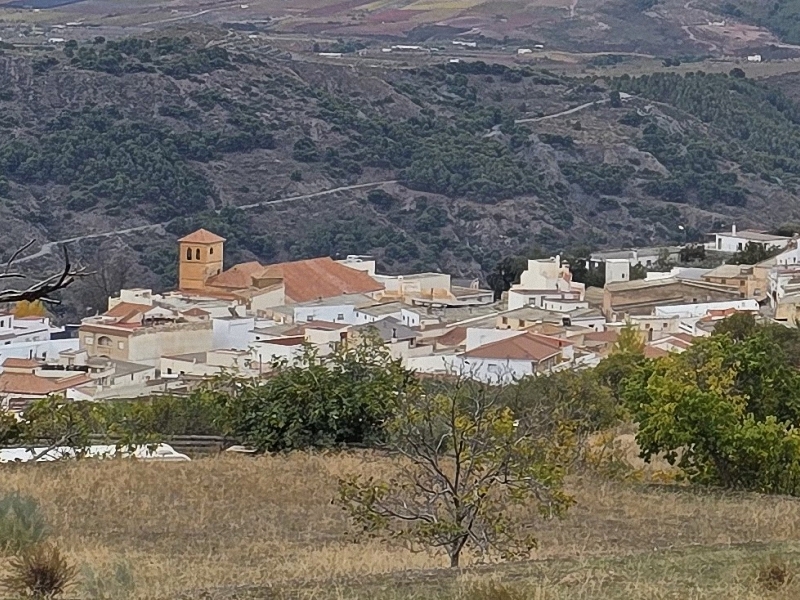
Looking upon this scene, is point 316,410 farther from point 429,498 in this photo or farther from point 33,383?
point 33,383

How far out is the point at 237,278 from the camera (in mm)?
43906

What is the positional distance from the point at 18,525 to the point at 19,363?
25.5m

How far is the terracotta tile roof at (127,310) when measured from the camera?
38.1 meters

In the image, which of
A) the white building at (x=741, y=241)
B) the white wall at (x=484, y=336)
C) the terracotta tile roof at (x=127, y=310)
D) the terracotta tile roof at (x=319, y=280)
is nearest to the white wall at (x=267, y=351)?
the white wall at (x=484, y=336)

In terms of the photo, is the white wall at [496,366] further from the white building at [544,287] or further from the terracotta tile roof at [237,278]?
the terracotta tile roof at [237,278]

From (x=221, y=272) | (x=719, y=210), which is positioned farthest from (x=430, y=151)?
(x=221, y=272)

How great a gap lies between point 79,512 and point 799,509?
14.5 ft

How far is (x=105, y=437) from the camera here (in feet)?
49.1

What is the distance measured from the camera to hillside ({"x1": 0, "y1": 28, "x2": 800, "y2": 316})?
6294cm

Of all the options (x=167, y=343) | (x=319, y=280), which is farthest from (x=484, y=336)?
(x=319, y=280)

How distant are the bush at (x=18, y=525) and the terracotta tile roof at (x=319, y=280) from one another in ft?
114

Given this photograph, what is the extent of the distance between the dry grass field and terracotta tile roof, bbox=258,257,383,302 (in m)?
30.5

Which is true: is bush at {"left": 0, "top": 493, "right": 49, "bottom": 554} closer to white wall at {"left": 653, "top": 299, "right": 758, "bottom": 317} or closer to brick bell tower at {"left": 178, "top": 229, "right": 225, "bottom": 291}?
white wall at {"left": 653, "top": 299, "right": 758, "bottom": 317}

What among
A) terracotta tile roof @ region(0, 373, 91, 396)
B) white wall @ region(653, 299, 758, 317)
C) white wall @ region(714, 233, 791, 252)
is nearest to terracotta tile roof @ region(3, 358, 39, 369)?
terracotta tile roof @ region(0, 373, 91, 396)
